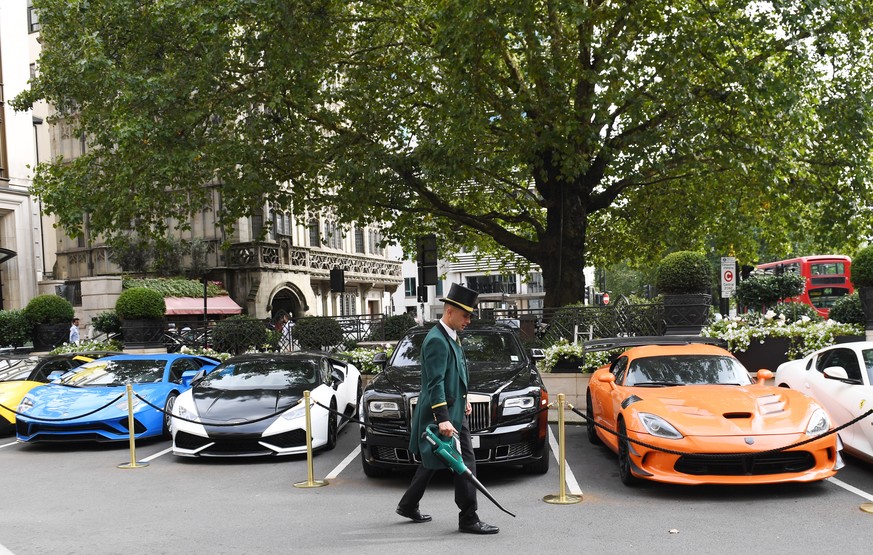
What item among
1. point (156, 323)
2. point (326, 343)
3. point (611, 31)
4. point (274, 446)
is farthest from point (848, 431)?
point (156, 323)

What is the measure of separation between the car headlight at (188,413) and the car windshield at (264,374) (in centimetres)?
79

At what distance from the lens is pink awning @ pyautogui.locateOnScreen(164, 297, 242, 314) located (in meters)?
36.9

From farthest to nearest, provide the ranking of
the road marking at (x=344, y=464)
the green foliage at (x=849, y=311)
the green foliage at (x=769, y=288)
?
the green foliage at (x=769, y=288) → the green foliage at (x=849, y=311) → the road marking at (x=344, y=464)

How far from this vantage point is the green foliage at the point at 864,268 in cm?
1379

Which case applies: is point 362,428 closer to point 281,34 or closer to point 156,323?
point 281,34

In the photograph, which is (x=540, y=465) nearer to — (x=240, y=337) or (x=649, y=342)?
(x=649, y=342)

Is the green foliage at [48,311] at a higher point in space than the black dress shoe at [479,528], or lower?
higher

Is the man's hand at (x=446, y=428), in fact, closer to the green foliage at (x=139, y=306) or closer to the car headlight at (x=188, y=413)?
the car headlight at (x=188, y=413)

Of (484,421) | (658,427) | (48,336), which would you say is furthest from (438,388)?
(48,336)

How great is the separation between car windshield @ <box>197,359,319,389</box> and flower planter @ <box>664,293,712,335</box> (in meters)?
7.25

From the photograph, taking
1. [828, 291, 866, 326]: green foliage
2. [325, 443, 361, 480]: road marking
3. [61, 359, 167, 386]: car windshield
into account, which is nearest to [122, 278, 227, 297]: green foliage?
[61, 359, 167, 386]: car windshield

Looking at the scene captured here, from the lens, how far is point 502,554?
18.9 ft

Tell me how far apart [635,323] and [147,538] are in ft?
36.5

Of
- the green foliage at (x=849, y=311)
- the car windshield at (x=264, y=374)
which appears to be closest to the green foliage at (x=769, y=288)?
the green foliage at (x=849, y=311)
